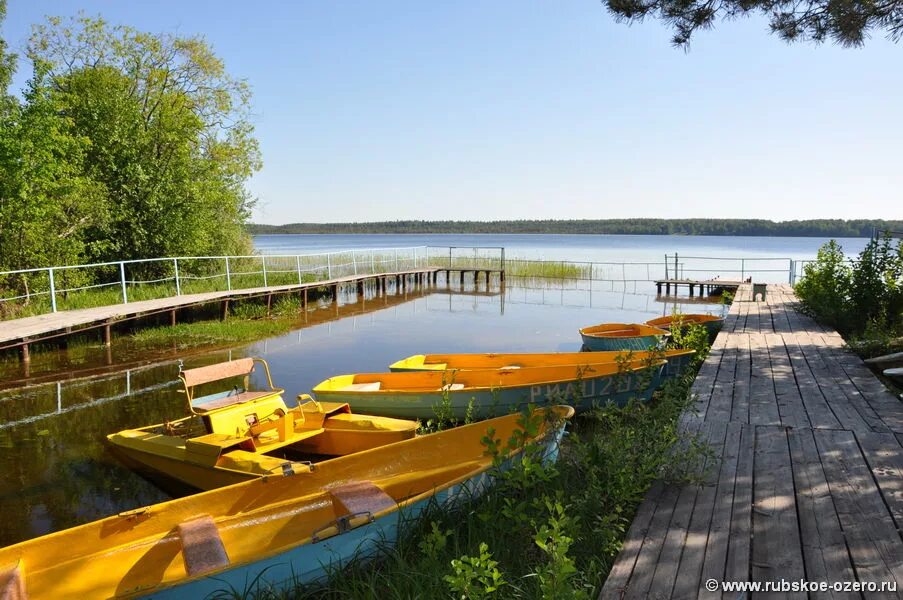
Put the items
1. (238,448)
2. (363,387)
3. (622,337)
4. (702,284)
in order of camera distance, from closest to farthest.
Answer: (238,448)
(363,387)
(622,337)
(702,284)

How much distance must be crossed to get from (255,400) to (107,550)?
9.46ft

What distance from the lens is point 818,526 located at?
297cm

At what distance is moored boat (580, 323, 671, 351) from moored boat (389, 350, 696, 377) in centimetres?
167

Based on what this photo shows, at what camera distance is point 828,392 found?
18.4 feet

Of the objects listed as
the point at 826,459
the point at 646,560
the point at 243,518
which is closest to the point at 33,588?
the point at 243,518

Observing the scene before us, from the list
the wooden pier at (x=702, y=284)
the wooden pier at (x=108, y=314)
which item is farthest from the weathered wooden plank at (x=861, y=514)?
the wooden pier at (x=702, y=284)

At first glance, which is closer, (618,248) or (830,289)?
(830,289)

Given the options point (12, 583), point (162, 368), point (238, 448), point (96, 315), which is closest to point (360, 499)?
point (12, 583)

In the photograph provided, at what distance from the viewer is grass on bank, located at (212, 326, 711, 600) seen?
2807 millimetres

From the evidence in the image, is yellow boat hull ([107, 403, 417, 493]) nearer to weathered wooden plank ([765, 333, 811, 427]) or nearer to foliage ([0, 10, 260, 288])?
weathered wooden plank ([765, 333, 811, 427])

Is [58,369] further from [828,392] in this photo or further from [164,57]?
[164,57]

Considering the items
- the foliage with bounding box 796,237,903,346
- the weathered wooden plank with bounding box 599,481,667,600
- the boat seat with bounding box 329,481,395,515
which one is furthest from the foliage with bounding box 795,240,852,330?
the boat seat with bounding box 329,481,395,515

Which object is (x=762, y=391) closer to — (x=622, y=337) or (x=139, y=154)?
(x=622, y=337)

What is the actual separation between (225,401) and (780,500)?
17.9 ft
